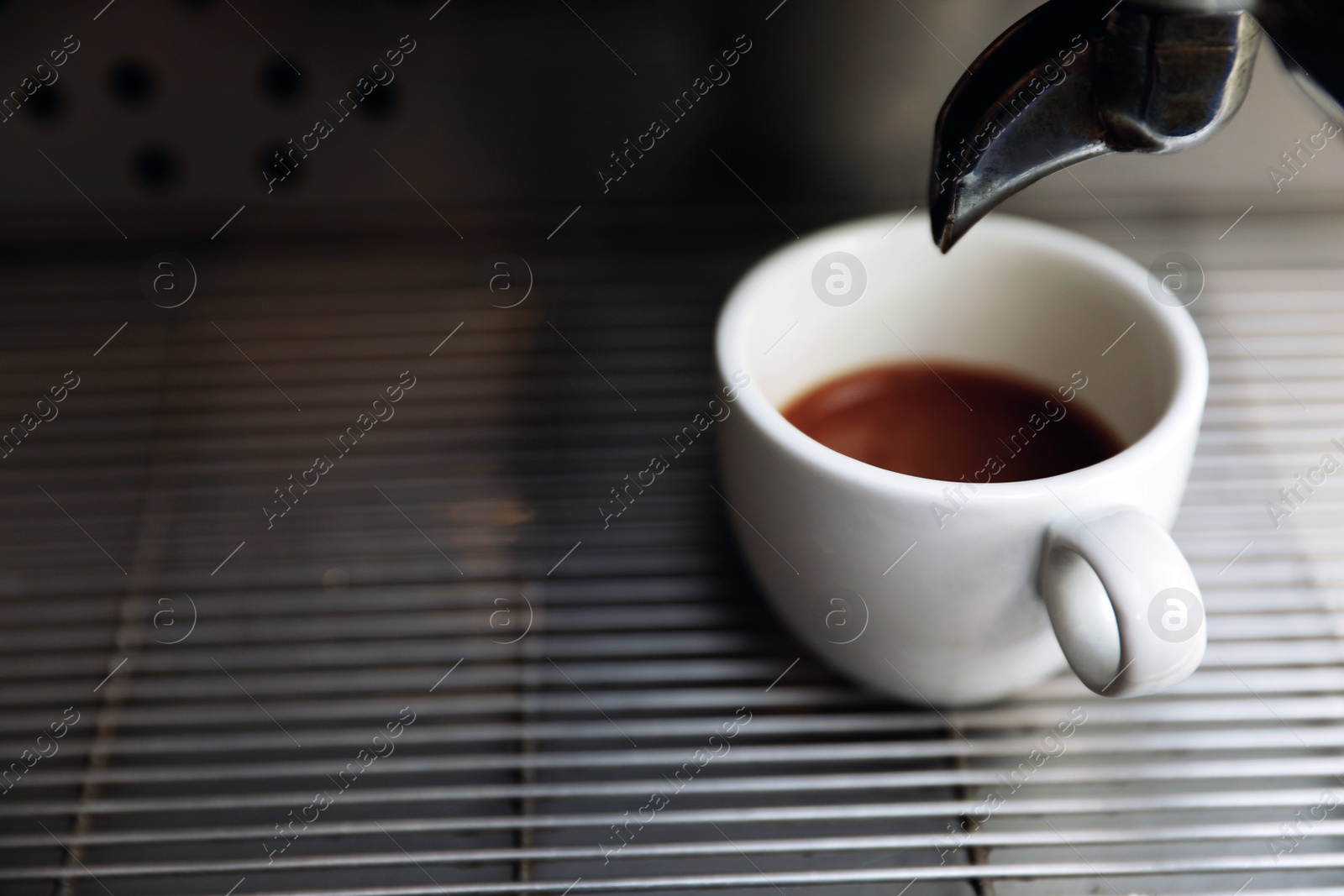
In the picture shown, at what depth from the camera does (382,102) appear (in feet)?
1.36

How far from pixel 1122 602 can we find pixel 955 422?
0.10 m

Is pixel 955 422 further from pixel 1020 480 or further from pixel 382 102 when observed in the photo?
pixel 382 102

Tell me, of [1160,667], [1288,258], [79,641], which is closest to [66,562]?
[79,641]

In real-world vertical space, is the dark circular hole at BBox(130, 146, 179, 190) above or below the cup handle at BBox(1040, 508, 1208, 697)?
above

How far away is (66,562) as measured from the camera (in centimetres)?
35

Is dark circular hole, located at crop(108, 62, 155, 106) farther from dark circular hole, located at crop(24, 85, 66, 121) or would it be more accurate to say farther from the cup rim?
the cup rim

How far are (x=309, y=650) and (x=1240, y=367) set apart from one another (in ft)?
1.06

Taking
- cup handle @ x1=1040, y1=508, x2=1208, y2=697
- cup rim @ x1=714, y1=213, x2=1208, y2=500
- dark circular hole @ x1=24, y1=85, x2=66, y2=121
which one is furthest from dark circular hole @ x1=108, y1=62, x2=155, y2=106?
cup handle @ x1=1040, y1=508, x2=1208, y2=697

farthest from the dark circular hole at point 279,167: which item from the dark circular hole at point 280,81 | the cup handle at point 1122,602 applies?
the cup handle at point 1122,602

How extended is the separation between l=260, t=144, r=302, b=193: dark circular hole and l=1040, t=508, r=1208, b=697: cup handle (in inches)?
12.3

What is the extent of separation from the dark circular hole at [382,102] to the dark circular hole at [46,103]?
105 millimetres

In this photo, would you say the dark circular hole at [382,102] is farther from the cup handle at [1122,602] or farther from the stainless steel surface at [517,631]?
the cup handle at [1122,602]

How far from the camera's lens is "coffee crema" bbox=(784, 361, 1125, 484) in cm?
32

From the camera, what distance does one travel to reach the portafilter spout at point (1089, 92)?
0.23m
